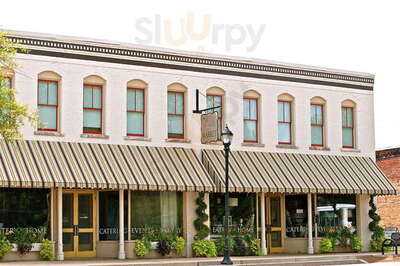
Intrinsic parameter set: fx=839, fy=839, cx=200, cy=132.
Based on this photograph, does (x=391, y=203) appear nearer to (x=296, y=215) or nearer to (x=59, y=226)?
(x=296, y=215)

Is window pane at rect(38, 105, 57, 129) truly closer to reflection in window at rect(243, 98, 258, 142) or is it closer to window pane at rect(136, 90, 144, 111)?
window pane at rect(136, 90, 144, 111)

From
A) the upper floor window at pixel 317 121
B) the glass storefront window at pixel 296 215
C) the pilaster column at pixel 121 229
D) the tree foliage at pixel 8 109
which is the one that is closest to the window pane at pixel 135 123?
the pilaster column at pixel 121 229

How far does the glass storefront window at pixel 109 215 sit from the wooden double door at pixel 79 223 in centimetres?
28

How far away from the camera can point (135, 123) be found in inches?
1265

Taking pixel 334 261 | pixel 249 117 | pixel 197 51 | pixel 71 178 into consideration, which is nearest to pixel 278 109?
pixel 249 117

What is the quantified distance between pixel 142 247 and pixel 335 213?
9658mm

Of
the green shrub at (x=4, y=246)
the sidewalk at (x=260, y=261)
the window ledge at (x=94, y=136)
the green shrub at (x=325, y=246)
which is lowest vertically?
the sidewalk at (x=260, y=261)

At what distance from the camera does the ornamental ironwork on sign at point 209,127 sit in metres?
32.1

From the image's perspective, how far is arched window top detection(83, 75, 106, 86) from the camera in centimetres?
3109

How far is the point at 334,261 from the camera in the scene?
31.4 metres

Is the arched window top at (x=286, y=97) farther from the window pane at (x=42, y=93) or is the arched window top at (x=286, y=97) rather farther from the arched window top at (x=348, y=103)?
the window pane at (x=42, y=93)

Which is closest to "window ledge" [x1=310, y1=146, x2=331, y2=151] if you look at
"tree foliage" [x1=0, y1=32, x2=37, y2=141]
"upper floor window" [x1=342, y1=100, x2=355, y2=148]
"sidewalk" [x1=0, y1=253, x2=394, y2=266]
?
"upper floor window" [x1=342, y1=100, x2=355, y2=148]

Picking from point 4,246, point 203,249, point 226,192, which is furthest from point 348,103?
point 4,246

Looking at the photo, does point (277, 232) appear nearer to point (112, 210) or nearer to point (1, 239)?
point (112, 210)
